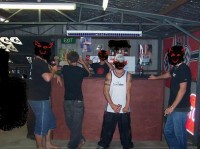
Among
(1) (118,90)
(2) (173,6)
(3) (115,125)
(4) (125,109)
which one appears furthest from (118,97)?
(2) (173,6)

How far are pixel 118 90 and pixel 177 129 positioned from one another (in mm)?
1302

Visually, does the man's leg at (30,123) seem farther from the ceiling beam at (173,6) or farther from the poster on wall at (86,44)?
the poster on wall at (86,44)

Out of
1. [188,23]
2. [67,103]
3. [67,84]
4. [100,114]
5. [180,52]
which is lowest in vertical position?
[100,114]

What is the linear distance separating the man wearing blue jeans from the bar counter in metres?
1.69

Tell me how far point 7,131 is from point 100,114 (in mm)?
2662

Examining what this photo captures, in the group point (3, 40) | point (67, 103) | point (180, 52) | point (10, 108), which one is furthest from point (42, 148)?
point (3, 40)

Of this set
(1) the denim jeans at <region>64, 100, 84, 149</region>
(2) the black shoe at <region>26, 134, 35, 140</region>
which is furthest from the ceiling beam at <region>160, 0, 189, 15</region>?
(2) the black shoe at <region>26, 134, 35, 140</region>

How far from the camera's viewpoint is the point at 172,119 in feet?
14.4

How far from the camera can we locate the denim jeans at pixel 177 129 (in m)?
4.32

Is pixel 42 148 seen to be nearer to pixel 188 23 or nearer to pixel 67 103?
pixel 67 103

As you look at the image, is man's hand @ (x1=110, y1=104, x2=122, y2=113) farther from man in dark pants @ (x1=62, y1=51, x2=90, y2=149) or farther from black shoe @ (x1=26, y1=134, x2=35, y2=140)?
black shoe @ (x1=26, y1=134, x2=35, y2=140)

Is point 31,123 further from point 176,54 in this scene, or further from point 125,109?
point 176,54

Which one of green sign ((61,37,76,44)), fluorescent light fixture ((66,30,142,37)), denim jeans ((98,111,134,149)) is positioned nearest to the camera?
denim jeans ((98,111,134,149))

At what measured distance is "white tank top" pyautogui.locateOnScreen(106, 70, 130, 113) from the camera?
4.97 m
